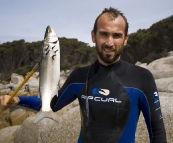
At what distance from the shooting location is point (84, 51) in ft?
169

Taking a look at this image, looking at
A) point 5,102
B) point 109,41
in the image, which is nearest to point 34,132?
point 5,102

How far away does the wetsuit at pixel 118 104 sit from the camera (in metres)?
2.59

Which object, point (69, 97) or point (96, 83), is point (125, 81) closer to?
point (96, 83)

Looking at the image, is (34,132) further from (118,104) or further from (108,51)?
(108,51)

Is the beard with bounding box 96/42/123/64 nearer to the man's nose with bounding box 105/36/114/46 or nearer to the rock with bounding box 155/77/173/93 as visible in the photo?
the man's nose with bounding box 105/36/114/46

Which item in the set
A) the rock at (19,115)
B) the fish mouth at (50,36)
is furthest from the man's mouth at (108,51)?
the rock at (19,115)

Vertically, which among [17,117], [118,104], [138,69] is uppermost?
[138,69]

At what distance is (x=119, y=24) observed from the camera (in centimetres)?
261

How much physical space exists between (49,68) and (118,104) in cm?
95

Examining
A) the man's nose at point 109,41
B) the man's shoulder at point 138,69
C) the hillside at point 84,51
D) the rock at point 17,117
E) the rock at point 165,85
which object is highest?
the hillside at point 84,51

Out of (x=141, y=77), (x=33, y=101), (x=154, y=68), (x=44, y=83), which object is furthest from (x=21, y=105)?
(x=154, y=68)

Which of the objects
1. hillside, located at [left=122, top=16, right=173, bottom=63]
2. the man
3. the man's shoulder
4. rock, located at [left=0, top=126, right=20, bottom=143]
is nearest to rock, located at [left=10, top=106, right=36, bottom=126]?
rock, located at [left=0, top=126, right=20, bottom=143]

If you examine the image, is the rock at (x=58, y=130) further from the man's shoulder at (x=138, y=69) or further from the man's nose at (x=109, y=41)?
the man's nose at (x=109, y=41)

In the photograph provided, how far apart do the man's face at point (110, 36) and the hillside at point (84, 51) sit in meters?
27.1
